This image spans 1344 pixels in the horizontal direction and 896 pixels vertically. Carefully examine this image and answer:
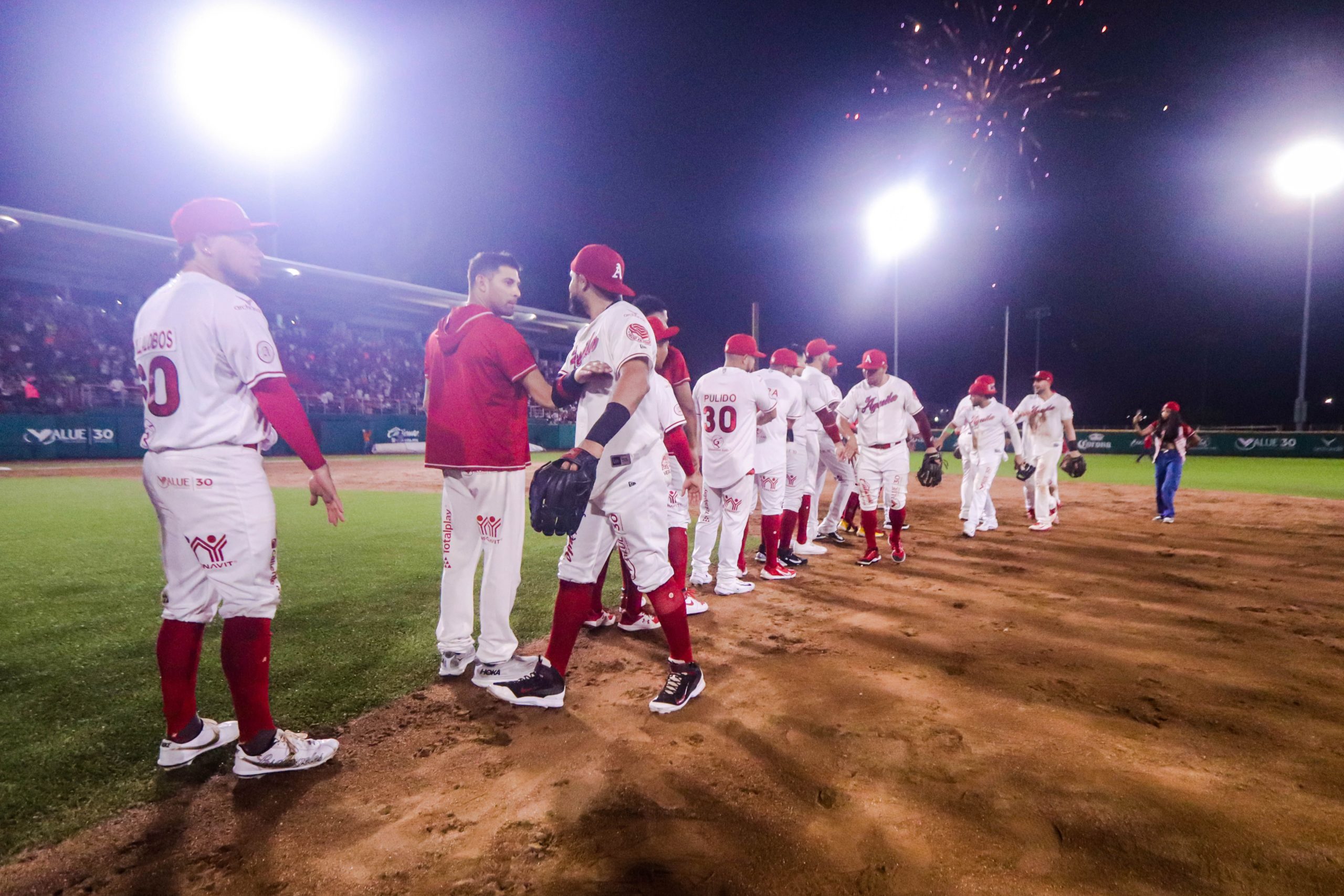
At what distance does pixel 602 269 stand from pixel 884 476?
14.8 ft

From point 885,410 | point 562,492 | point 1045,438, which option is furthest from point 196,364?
point 1045,438

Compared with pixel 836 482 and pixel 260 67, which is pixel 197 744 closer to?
pixel 836 482

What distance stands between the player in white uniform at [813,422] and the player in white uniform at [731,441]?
1.07 meters

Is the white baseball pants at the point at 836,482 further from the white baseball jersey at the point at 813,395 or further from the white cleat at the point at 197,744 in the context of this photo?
the white cleat at the point at 197,744

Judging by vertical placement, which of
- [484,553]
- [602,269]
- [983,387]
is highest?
[602,269]

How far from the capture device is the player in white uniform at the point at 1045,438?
8305 millimetres

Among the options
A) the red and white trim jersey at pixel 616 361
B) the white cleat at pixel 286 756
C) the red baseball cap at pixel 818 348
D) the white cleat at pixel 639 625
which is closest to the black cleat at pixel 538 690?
the white cleat at pixel 286 756

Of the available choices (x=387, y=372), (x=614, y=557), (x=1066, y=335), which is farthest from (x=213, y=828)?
(x=1066, y=335)

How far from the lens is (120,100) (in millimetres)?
23812

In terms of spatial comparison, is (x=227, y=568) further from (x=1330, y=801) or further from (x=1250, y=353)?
(x=1250, y=353)

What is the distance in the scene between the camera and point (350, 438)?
894 inches

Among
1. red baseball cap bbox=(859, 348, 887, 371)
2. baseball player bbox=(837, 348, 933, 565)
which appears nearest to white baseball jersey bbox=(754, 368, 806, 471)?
baseball player bbox=(837, 348, 933, 565)

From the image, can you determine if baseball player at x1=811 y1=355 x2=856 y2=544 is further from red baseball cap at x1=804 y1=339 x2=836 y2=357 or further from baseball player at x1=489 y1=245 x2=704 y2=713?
baseball player at x1=489 y1=245 x2=704 y2=713

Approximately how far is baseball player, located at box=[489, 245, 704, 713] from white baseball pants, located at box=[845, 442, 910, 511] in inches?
150
